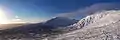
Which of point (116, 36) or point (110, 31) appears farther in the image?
point (110, 31)

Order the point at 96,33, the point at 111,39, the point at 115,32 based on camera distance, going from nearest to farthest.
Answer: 1. the point at 111,39
2. the point at 115,32
3. the point at 96,33

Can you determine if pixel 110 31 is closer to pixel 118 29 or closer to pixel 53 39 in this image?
pixel 118 29

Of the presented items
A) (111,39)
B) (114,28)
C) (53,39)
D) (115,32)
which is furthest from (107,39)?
(53,39)

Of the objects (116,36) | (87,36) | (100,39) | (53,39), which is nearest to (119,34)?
(116,36)

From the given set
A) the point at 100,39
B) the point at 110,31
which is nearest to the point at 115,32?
the point at 110,31

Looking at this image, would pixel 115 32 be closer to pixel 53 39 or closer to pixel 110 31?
pixel 110 31

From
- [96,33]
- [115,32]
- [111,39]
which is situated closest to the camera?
[111,39]

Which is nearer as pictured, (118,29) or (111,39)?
(111,39)

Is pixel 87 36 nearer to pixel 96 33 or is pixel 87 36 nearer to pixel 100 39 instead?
pixel 96 33
